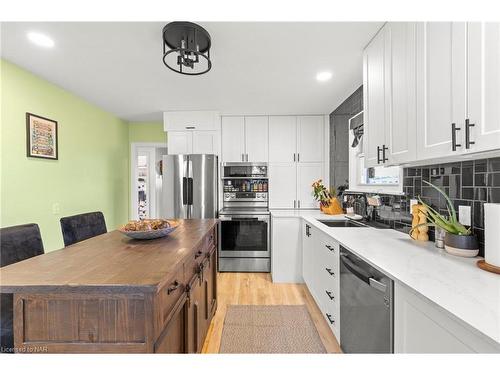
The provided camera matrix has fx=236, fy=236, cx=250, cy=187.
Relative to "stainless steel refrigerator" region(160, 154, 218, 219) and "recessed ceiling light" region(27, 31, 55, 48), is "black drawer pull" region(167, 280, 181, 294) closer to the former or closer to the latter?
"recessed ceiling light" region(27, 31, 55, 48)


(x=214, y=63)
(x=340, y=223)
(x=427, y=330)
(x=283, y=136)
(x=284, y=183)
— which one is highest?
(x=214, y=63)

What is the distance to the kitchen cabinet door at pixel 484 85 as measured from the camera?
88 centimetres

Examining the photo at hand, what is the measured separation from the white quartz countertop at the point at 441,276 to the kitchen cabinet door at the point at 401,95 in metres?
0.55

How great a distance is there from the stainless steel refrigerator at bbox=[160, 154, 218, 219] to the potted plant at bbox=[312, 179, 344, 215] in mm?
1506

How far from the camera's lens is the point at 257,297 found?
2.74 metres

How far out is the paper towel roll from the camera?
99 cm

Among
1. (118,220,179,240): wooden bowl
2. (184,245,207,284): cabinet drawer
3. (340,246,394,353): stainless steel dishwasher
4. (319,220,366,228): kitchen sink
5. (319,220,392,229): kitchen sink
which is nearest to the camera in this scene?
(340,246,394,353): stainless steel dishwasher

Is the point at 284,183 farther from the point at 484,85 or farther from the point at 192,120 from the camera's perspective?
the point at 484,85

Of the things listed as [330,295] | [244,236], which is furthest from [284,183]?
[330,295]

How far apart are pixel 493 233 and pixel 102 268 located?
1663 mm

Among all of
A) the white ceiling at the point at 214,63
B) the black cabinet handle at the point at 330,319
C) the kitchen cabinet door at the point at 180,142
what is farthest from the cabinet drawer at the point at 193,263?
the kitchen cabinet door at the point at 180,142

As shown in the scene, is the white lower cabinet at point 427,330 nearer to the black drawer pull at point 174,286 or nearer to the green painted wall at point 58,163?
the black drawer pull at point 174,286

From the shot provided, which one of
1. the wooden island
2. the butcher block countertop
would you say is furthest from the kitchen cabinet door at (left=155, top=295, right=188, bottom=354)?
the butcher block countertop

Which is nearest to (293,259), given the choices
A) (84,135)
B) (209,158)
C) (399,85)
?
(209,158)
